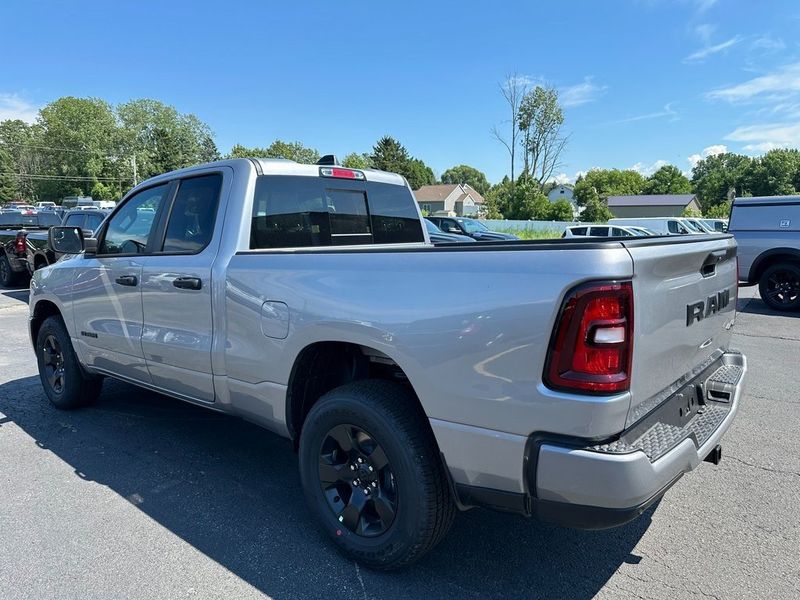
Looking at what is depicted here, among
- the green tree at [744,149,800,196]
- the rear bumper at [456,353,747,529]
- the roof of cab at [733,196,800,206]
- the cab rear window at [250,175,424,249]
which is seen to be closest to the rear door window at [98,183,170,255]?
the cab rear window at [250,175,424,249]

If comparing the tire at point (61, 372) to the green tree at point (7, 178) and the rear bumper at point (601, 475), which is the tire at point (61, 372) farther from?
the green tree at point (7, 178)

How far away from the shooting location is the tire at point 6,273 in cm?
1313

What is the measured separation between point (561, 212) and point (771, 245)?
33290 mm

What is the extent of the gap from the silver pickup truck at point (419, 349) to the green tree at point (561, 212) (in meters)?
40.5

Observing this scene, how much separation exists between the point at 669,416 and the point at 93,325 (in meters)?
4.04

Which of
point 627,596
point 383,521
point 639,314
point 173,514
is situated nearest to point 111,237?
point 173,514

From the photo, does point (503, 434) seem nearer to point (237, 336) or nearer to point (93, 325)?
point (237, 336)

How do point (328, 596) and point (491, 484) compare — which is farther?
point (328, 596)

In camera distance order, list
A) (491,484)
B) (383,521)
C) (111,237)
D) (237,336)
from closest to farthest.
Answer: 1. (491,484)
2. (383,521)
3. (237,336)
4. (111,237)

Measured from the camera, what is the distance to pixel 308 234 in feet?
11.7

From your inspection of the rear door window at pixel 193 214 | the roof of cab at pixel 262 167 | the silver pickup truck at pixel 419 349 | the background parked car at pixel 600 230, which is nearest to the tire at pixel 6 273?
the silver pickup truck at pixel 419 349

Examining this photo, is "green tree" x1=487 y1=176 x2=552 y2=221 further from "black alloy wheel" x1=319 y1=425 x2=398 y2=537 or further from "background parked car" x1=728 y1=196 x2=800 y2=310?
"black alloy wheel" x1=319 y1=425 x2=398 y2=537

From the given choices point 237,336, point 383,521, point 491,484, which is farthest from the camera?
point 237,336

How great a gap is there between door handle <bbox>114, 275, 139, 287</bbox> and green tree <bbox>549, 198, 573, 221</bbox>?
41.0 m
